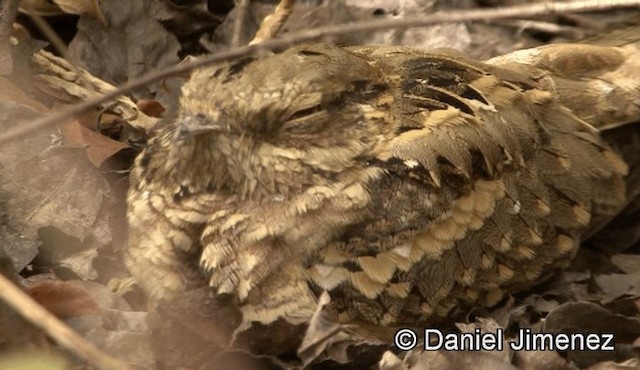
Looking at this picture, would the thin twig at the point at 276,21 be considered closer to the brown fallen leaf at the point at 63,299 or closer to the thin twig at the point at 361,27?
the brown fallen leaf at the point at 63,299

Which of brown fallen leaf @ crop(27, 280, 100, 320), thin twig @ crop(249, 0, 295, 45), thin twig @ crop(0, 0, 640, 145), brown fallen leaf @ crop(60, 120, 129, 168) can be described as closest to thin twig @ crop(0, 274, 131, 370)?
thin twig @ crop(0, 0, 640, 145)

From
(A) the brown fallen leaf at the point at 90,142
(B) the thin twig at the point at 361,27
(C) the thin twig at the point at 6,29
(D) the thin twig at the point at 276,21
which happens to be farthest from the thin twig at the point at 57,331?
(D) the thin twig at the point at 276,21

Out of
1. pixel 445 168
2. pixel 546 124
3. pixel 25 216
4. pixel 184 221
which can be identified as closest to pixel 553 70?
pixel 546 124

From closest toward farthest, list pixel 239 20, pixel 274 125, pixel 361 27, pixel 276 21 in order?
pixel 361 27, pixel 274 125, pixel 276 21, pixel 239 20

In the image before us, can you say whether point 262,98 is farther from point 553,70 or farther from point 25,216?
point 553,70

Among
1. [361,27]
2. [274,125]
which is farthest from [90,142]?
[361,27]

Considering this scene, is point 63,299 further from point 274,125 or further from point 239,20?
point 239,20
